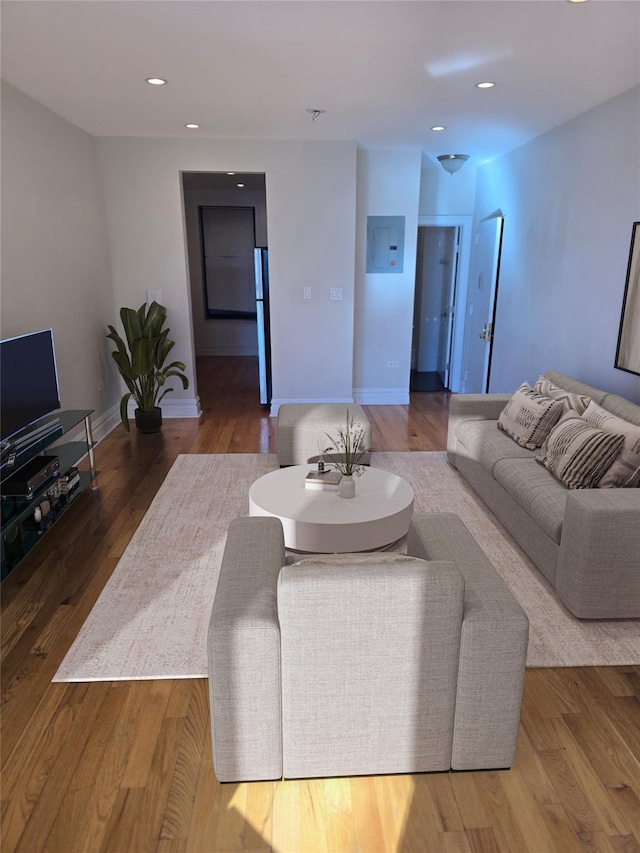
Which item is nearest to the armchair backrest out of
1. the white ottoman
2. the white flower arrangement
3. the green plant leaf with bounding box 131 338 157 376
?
the white flower arrangement

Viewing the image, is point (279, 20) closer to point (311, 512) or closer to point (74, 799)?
point (311, 512)

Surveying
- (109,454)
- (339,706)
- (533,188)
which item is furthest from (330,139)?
(339,706)

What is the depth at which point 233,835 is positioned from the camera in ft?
5.44

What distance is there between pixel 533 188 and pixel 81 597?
4.77 metres

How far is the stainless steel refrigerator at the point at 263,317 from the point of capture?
19.8 feet

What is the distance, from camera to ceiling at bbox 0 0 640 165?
2471 millimetres

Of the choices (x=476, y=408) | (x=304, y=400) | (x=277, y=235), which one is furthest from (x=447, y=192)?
(x=476, y=408)

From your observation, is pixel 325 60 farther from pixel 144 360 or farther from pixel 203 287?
pixel 203 287

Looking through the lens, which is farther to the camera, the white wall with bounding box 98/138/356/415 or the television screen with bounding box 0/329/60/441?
the white wall with bounding box 98/138/356/415

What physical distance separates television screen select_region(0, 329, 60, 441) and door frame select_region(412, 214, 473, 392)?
4.74 m

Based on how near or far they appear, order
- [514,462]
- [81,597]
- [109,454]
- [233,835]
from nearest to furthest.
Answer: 1. [233,835]
2. [81,597]
3. [514,462]
4. [109,454]

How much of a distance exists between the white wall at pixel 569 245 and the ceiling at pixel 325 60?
0.25 m

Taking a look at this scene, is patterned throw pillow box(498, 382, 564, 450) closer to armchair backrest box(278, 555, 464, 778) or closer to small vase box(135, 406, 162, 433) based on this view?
armchair backrest box(278, 555, 464, 778)

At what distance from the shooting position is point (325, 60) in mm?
3076
